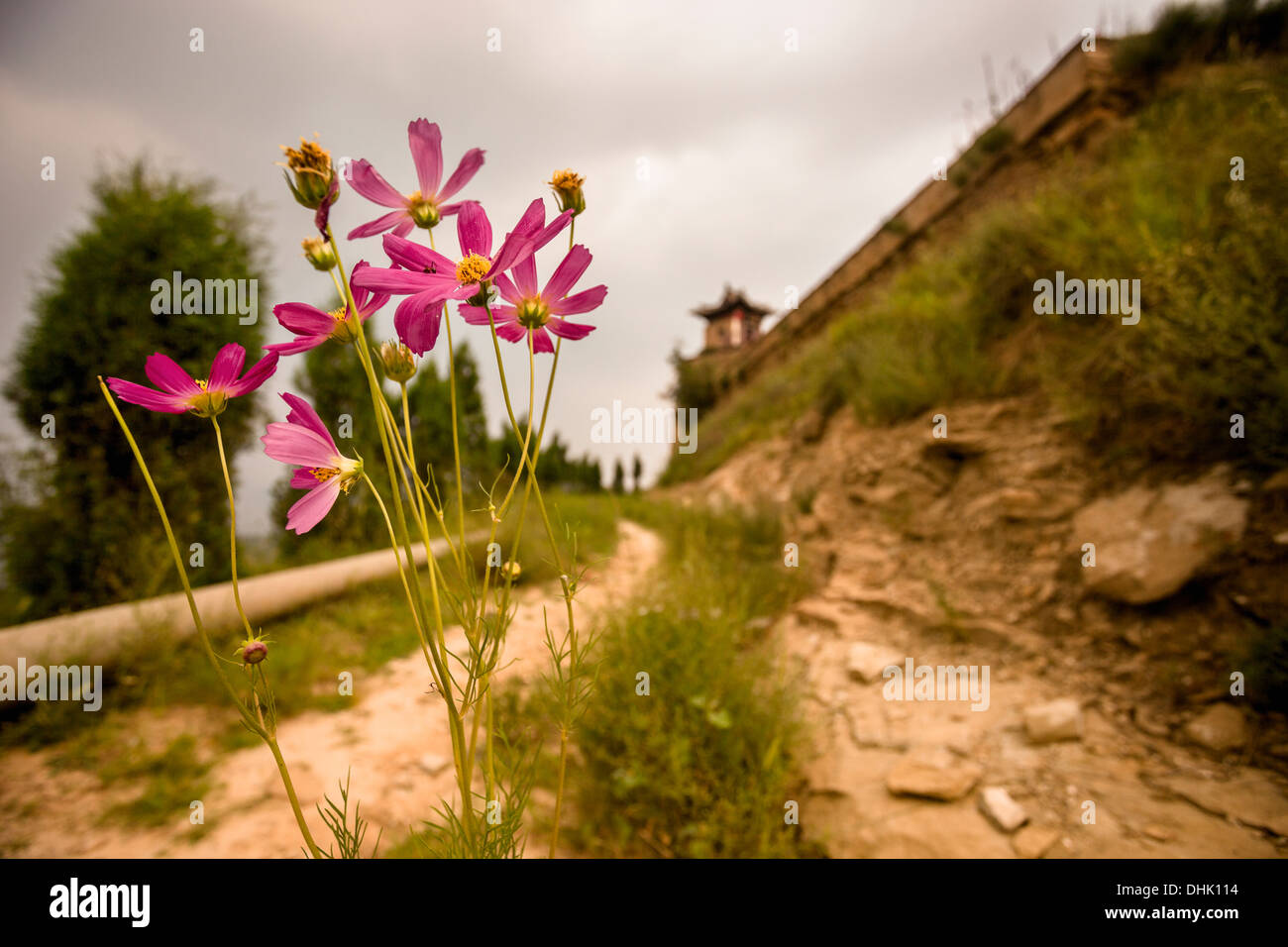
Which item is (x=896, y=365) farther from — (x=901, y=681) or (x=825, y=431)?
(x=901, y=681)

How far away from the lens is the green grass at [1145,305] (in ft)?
7.52

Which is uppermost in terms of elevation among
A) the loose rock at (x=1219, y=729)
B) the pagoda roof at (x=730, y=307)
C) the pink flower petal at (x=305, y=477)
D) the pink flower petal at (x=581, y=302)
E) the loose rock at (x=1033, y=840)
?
the pagoda roof at (x=730, y=307)

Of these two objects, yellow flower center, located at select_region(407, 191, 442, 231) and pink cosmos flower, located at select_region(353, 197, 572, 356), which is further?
yellow flower center, located at select_region(407, 191, 442, 231)

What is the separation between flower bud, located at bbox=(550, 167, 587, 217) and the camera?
62 centimetres

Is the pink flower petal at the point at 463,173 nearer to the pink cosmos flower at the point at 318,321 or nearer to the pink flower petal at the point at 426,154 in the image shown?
the pink flower petal at the point at 426,154

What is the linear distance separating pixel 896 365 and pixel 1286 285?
2389 millimetres

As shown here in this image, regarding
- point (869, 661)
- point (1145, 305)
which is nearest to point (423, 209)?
point (869, 661)

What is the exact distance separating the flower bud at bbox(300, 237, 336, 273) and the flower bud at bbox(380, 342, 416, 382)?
0.09 metres

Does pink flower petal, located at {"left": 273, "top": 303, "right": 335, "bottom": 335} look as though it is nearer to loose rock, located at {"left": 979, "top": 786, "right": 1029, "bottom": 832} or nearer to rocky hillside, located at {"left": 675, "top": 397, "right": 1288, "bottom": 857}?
rocky hillside, located at {"left": 675, "top": 397, "right": 1288, "bottom": 857}

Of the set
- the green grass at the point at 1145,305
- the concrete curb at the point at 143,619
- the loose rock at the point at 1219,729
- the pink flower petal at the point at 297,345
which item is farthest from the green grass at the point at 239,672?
the green grass at the point at 1145,305

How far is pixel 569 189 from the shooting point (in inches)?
24.5

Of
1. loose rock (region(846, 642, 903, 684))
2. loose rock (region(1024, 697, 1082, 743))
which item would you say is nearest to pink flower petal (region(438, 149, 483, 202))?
loose rock (region(1024, 697, 1082, 743))

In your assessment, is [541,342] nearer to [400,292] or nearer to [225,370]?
[400,292]
